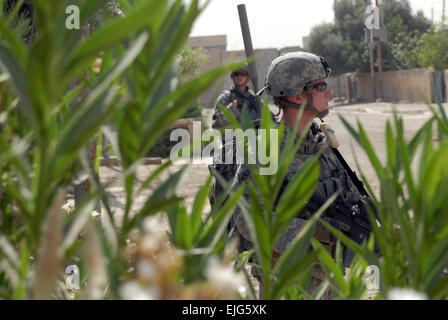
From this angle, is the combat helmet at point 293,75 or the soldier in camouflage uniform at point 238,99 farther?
the soldier in camouflage uniform at point 238,99

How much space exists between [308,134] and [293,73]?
0.36 m

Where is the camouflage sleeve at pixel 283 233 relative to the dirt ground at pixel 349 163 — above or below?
above

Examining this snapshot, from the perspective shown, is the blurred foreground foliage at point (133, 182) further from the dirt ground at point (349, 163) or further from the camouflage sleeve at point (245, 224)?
the camouflage sleeve at point (245, 224)

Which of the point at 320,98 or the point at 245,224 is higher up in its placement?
the point at 320,98

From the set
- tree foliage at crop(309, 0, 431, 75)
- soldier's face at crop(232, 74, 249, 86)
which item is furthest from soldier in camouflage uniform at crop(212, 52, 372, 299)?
tree foliage at crop(309, 0, 431, 75)

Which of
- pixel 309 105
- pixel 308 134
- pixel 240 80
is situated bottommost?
pixel 240 80

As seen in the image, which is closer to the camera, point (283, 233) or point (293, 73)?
point (283, 233)

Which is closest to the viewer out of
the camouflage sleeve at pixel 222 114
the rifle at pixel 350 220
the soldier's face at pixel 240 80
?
the rifle at pixel 350 220

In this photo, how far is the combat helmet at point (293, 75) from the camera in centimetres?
376

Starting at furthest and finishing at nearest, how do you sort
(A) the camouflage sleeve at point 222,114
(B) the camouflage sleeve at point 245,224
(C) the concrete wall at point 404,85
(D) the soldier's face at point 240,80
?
(C) the concrete wall at point 404,85 → (D) the soldier's face at point 240,80 → (A) the camouflage sleeve at point 222,114 → (B) the camouflage sleeve at point 245,224

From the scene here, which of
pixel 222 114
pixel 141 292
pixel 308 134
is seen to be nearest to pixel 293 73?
pixel 308 134

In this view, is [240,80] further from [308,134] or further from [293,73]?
[308,134]

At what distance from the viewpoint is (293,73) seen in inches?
150

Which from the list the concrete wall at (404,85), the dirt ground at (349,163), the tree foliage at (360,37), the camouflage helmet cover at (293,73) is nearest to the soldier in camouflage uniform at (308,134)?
the camouflage helmet cover at (293,73)
